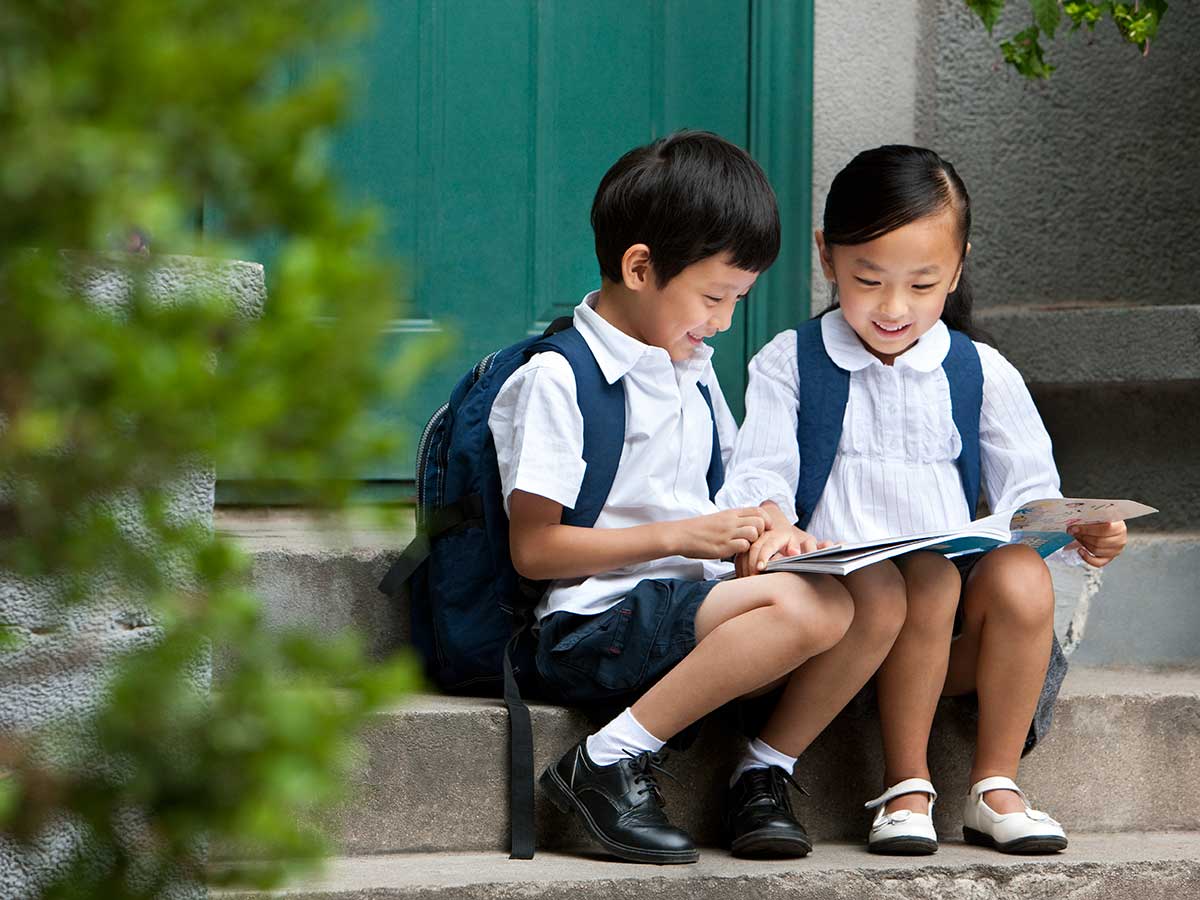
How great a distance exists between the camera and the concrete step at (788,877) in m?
1.83

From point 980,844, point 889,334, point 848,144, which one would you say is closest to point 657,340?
point 889,334

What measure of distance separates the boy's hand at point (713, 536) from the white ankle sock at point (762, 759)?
281 millimetres

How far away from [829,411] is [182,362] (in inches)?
72.1

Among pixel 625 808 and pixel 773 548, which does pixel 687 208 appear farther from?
pixel 625 808

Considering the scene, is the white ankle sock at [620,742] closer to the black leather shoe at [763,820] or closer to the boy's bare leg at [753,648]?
the boy's bare leg at [753,648]

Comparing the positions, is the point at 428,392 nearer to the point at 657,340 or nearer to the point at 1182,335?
the point at 657,340

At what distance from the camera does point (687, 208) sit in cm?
218

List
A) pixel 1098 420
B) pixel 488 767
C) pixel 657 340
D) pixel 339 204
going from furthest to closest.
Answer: pixel 1098 420
pixel 657 340
pixel 488 767
pixel 339 204

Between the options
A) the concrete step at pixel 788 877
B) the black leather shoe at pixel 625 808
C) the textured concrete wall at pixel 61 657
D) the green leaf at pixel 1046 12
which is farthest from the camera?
the green leaf at pixel 1046 12

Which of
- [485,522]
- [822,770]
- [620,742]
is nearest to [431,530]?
[485,522]

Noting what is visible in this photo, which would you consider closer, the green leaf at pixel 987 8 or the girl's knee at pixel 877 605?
the girl's knee at pixel 877 605

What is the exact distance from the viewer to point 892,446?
2.29 meters

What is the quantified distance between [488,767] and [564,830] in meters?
0.15

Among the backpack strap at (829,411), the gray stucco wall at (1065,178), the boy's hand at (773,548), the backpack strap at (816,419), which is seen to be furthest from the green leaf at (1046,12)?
the boy's hand at (773,548)
